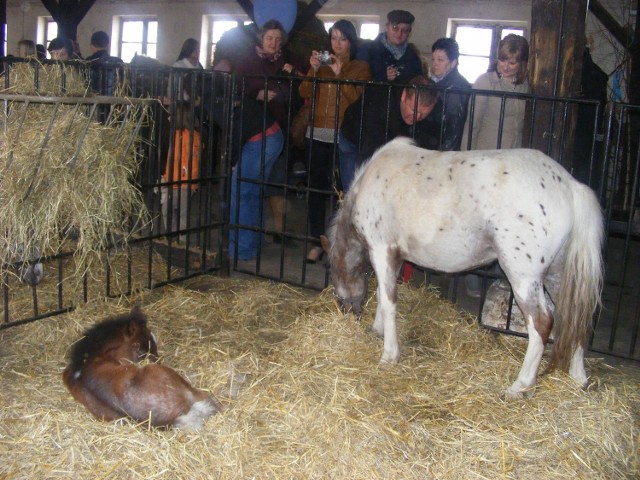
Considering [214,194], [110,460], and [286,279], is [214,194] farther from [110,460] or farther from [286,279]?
[110,460]

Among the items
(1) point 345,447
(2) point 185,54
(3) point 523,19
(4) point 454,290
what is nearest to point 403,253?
(4) point 454,290

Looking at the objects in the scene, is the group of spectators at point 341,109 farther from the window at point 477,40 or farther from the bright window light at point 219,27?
the bright window light at point 219,27

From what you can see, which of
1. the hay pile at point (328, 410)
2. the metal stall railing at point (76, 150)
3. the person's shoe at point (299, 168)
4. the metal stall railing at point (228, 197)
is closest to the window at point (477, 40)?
the person's shoe at point (299, 168)

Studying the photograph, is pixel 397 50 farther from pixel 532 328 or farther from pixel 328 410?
pixel 328 410

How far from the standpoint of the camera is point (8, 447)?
3.12 m

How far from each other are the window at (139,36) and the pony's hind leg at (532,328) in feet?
50.2

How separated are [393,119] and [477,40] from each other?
30.1 feet

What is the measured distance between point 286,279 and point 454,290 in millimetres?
1531

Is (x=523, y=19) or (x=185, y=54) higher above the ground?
(x=523, y=19)

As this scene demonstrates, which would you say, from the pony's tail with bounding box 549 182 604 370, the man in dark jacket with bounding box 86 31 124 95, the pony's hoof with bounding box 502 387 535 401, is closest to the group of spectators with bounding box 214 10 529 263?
the man in dark jacket with bounding box 86 31 124 95

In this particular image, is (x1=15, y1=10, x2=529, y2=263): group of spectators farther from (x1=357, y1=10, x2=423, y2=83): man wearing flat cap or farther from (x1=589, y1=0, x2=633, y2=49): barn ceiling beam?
(x1=589, y1=0, x2=633, y2=49): barn ceiling beam

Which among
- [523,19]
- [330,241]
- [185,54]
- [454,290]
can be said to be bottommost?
[454,290]

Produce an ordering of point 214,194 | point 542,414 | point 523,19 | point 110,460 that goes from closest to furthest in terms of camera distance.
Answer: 1. point 110,460
2. point 542,414
3. point 214,194
4. point 523,19

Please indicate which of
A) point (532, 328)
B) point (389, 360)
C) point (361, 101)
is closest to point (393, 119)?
point (361, 101)
